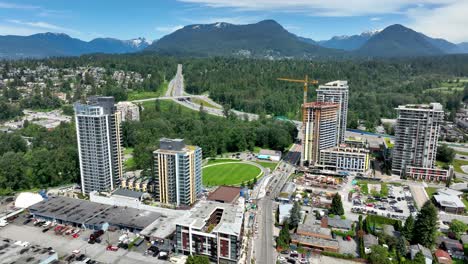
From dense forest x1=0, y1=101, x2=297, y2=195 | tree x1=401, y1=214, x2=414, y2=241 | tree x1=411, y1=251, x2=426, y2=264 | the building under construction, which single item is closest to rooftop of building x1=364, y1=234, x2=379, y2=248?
tree x1=401, y1=214, x2=414, y2=241

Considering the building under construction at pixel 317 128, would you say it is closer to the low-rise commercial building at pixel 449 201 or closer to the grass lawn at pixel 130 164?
the low-rise commercial building at pixel 449 201

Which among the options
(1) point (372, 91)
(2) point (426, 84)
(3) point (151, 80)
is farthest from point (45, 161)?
(2) point (426, 84)

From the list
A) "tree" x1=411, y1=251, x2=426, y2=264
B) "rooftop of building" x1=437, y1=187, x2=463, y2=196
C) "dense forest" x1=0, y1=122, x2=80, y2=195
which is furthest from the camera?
"dense forest" x1=0, y1=122, x2=80, y2=195

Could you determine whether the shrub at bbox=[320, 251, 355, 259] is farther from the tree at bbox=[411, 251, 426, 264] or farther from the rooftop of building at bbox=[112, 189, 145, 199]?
the rooftop of building at bbox=[112, 189, 145, 199]

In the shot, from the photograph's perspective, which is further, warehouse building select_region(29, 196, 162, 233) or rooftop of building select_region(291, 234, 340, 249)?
warehouse building select_region(29, 196, 162, 233)

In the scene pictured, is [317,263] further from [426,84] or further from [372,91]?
[426,84]

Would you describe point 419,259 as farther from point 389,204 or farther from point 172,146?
point 172,146
